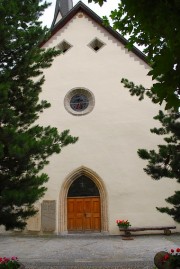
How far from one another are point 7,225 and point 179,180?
13.5ft

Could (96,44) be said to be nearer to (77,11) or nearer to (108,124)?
(77,11)

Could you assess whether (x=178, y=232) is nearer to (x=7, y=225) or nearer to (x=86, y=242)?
(x=86, y=242)

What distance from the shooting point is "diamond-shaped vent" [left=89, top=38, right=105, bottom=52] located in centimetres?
1533

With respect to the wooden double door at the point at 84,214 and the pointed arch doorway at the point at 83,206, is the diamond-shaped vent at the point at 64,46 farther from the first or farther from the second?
the wooden double door at the point at 84,214

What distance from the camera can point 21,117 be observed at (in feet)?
26.9

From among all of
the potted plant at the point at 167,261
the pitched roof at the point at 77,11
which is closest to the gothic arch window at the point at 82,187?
the pitched roof at the point at 77,11

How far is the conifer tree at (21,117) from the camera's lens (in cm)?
694

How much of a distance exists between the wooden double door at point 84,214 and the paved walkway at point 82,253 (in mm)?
2512

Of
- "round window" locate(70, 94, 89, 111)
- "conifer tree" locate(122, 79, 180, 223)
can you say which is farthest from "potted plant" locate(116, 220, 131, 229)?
"round window" locate(70, 94, 89, 111)

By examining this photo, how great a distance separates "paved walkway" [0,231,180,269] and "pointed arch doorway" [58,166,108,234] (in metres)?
2.29

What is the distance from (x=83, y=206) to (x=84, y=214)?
33cm

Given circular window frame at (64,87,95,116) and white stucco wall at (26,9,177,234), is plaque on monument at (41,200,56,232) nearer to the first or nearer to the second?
white stucco wall at (26,9,177,234)

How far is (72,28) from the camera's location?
Answer: 15.6 metres

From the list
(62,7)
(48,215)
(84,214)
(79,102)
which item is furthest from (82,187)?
(62,7)
